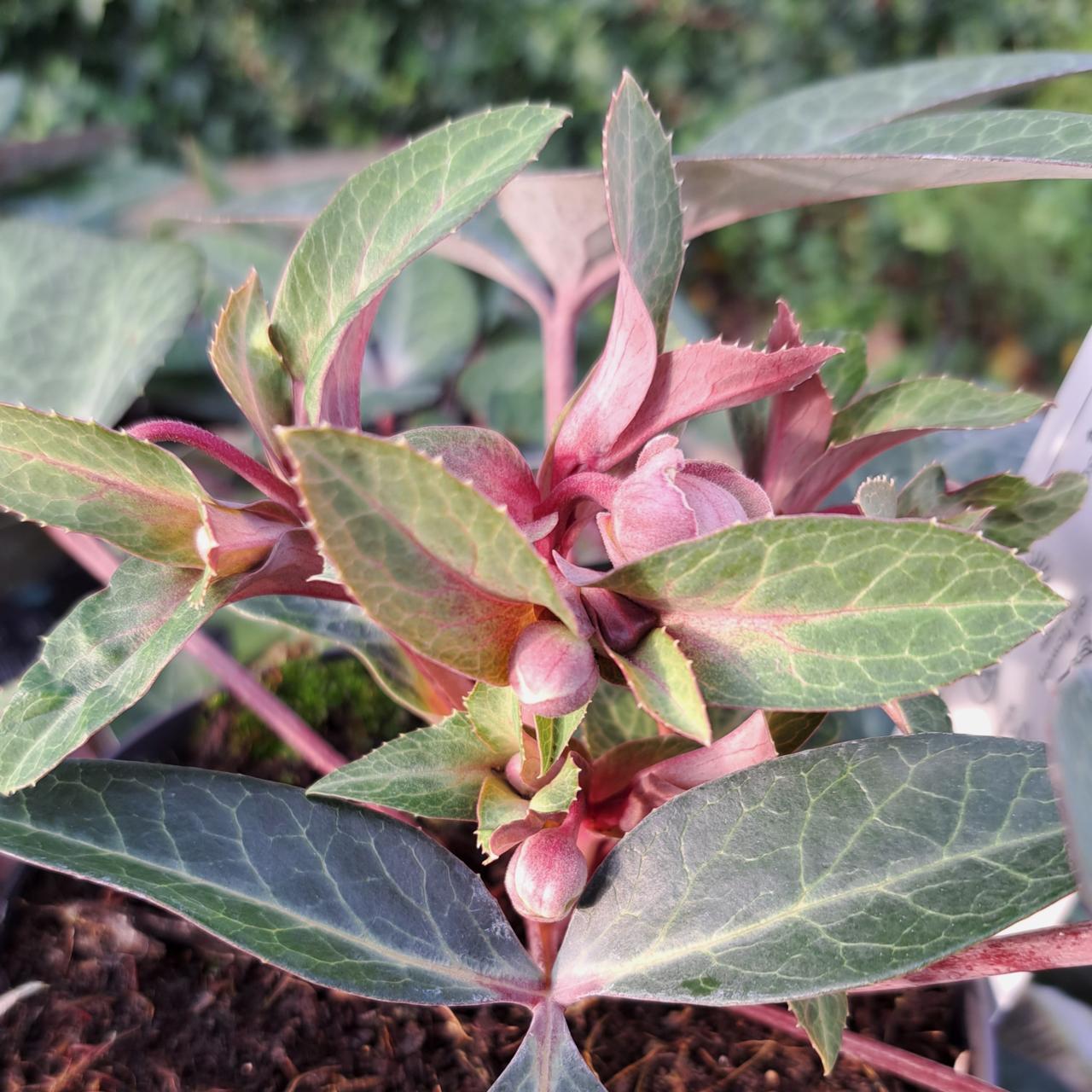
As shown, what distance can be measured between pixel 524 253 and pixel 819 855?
0.57 m

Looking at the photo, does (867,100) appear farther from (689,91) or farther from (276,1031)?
(689,91)

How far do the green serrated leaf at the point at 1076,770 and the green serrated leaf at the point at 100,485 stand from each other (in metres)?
0.30

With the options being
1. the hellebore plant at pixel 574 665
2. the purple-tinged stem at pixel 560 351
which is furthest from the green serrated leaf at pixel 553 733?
the purple-tinged stem at pixel 560 351

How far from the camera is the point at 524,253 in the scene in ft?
2.57

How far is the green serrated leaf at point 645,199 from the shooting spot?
37cm

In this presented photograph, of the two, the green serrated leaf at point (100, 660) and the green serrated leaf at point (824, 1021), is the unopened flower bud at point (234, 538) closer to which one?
the green serrated leaf at point (100, 660)

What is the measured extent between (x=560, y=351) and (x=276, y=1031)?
1.49ft

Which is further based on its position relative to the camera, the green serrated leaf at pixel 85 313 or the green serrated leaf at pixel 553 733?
the green serrated leaf at pixel 85 313

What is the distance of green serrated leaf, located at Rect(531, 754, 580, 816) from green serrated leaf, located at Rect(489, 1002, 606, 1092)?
115 millimetres

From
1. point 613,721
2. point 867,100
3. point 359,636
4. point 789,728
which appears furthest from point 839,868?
point 867,100

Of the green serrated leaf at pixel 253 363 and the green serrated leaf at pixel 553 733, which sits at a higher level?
the green serrated leaf at pixel 253 363

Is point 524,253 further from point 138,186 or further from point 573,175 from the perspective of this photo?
point 138,186

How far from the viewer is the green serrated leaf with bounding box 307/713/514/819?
391mm

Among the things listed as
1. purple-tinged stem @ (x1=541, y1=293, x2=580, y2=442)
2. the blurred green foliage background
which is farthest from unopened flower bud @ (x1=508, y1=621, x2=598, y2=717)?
the blurred green foliage background
